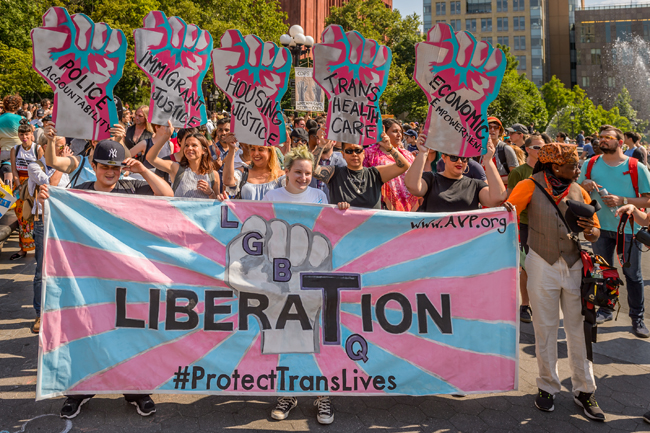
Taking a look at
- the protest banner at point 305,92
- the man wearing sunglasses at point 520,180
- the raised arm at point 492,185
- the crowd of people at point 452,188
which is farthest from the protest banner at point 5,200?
the protest banner at point 305,92

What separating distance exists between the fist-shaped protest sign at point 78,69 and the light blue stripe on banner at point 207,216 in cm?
110

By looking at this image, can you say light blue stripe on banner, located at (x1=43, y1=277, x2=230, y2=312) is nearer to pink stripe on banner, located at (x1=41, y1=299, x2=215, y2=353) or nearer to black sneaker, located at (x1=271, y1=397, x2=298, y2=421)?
pink stripe on banner, located at (x1=41, y1=299, x2=215, y2=353)

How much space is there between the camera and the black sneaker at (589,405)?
372 centimetres

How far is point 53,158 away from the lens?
435 centimetres

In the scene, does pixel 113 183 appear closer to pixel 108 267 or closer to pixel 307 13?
pixel 108 267

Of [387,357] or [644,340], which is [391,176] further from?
[644,340]

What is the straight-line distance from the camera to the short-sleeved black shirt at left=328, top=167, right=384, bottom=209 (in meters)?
4.38

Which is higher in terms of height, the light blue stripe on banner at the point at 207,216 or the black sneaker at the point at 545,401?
the light blue stripe on banner at the point at 207,216

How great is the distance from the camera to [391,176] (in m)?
4.53

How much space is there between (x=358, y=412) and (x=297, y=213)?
1491 mm

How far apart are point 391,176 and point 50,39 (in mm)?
2942

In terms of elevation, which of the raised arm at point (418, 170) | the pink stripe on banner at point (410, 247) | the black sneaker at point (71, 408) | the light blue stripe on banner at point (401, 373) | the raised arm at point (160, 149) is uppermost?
the raised arm at point (160, 149)

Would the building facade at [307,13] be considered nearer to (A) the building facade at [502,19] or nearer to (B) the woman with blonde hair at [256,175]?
(A) the building facade at [502,19]

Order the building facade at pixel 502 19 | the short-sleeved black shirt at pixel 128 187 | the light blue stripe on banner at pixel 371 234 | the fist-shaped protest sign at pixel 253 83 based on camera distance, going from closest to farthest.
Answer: the light blue stripe on banner at pixel 371 234
the short-sleeved black shirt at pixel 128 187
the fist-shaped protest sign at pixel 253 83
the building facade at pixel 502 19
